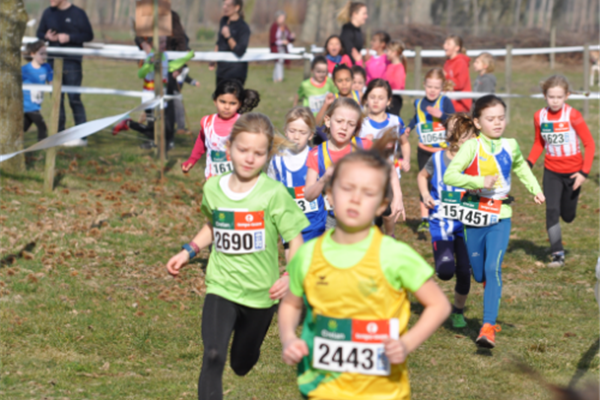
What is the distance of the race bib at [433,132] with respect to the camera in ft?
30.9

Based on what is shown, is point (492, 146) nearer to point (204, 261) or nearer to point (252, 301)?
point (252, 301)

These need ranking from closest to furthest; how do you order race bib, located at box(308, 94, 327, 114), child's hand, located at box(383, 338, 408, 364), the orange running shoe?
child's hand, located at box(383, 338, 408, 364) → the orange running shoe → race bib, located at box(308, 94, 327, 114)

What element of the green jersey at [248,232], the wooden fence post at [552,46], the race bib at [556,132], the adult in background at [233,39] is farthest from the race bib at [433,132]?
the wooden fence post at [552,46]

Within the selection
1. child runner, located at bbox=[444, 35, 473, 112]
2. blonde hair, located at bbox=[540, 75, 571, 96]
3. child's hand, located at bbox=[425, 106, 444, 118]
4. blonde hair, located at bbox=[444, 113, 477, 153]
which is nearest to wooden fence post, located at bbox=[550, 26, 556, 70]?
child runner, located at bbox=[444, 35, 473, 112]

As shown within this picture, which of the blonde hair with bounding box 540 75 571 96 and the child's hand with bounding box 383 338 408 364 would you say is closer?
the child's hand with bounding box 383 338 408 364

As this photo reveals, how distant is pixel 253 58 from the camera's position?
13.5 metres

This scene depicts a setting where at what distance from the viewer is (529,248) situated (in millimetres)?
9320

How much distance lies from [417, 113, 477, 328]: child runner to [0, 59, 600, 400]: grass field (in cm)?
40

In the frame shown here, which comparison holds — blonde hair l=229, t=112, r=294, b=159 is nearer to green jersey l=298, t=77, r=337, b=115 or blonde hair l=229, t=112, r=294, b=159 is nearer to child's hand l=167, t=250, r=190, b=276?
child's hand l=167, t=250, r=190, b=276

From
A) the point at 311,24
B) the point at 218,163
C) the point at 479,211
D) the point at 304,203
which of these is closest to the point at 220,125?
the point at 218,163

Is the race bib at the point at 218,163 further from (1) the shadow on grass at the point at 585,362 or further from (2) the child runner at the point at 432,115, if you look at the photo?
(1) the shadow on grass at the point at 585,362

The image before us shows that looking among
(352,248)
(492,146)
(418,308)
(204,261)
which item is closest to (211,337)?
(352,248)

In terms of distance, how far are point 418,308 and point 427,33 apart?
30055 millimetres

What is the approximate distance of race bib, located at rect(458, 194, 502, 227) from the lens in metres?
5.78
